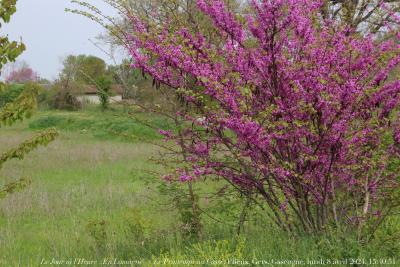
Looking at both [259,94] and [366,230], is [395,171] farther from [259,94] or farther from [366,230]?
[259,94]

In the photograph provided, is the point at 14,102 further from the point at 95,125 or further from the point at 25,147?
the point at 95,125

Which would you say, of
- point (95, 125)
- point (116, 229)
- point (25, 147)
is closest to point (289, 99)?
point (25, 147)

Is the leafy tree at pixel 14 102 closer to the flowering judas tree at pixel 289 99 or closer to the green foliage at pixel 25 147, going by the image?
the green foliage at pixel 25 147

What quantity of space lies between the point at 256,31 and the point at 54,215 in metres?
5.51

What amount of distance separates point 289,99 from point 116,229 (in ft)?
12.0

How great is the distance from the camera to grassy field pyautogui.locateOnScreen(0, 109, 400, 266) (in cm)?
444

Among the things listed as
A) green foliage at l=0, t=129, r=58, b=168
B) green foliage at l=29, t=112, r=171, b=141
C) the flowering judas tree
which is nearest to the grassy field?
the flowering judas tree

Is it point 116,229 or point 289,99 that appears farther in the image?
point 116,229

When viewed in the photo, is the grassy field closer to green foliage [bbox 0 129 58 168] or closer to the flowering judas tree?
the flowering judas tree

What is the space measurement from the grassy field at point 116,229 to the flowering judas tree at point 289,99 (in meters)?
0.57

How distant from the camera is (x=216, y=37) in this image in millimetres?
5203

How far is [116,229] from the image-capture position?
23.1 feet

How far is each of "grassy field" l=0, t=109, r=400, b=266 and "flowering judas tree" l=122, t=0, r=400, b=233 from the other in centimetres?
57

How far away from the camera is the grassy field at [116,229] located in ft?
14.6
